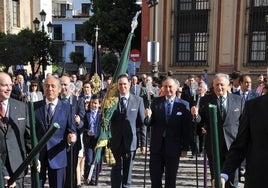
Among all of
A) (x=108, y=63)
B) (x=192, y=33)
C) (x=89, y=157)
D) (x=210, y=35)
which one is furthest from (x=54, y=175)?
(x=108, y=63)

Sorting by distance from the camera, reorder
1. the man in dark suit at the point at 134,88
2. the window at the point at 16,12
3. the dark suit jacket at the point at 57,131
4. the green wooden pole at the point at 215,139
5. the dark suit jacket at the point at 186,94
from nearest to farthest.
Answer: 1. the green wooden pole at the point at 215,139
2. the dark suit jacket at the point at 57,131
3. the dark suit jacket at the point at 186,94
4. the man in dark suit at the point at 134,88
5. the window at the point at 16,12

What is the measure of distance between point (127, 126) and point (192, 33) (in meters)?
→ 18.8

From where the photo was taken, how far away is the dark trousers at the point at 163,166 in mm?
6344

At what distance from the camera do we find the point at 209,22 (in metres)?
24.0

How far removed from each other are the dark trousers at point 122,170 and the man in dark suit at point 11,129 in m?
2.14

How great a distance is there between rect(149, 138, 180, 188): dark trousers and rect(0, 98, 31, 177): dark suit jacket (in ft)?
7.29

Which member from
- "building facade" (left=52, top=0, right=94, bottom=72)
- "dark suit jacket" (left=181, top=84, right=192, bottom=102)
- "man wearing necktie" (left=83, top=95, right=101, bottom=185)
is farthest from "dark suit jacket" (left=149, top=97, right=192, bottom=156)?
"building facade" (left=52, top=0, right=94, bottom=72)

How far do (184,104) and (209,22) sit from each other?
18.5m

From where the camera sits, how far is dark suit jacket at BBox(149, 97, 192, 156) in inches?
248

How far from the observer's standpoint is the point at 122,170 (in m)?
6.77

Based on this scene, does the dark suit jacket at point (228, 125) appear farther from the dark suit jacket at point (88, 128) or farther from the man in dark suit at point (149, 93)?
the dark suit jacket at point (88, 128)

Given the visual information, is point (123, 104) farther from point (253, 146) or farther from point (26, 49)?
point (26, 49)

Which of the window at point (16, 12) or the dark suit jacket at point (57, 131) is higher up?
the window at point (16, 12)

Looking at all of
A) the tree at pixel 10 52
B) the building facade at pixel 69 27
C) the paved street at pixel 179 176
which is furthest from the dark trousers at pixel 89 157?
the building facade at pixel 69 27
